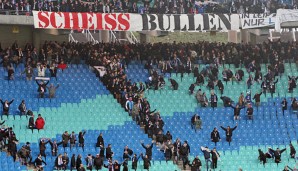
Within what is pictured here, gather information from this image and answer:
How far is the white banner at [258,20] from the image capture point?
4997 cm

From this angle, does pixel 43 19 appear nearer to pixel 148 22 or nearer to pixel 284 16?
pixel 148 22

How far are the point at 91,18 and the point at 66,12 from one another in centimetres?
131

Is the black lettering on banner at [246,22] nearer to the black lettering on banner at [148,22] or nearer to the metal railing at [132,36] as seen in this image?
the black lettering on banner at [148,22]

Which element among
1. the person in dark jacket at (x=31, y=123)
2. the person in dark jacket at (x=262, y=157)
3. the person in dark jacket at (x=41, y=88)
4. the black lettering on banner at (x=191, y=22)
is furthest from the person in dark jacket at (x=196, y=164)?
the black lettering on banner at (x=191, y=22)

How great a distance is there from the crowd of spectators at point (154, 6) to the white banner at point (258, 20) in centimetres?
69

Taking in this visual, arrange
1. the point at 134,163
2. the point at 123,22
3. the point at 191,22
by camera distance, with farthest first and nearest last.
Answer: the point at 191,22, the point at 123,22, the point at 134,163

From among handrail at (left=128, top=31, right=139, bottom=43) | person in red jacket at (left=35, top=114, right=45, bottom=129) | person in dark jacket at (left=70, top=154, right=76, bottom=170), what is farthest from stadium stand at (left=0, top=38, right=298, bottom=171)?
handrail at (left=128, top=31, right=139, bottom=43)

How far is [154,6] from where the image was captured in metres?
50.5

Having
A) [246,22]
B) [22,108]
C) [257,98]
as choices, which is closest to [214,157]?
[257,98]

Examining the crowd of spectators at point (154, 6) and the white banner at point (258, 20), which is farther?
the white banner at point (258, 20)

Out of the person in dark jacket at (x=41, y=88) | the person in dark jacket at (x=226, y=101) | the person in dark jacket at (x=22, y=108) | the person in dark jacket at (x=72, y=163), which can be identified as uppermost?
the person in dark jacket at (x=41, y=88)

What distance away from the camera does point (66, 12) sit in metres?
47.0

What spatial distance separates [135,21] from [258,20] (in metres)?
6.77

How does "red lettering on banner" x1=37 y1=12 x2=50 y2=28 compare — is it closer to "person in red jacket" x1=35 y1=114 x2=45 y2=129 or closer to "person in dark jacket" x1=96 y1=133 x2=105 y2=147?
"person in red jacket" x1=35 y1=114 x2=45 y2=129
